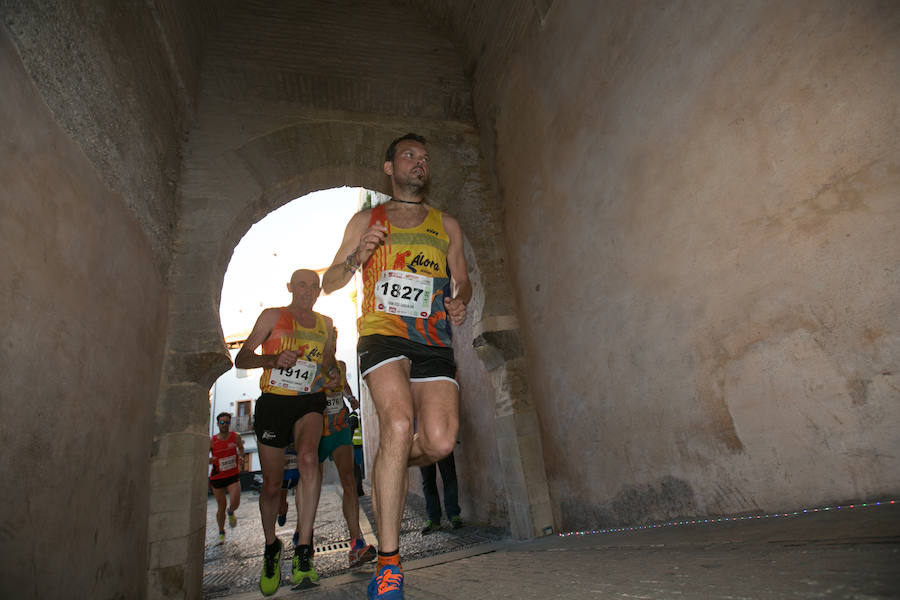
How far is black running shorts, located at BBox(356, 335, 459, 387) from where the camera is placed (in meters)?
2.50

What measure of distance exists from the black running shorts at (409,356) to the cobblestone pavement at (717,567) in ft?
3.30

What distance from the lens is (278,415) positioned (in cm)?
402

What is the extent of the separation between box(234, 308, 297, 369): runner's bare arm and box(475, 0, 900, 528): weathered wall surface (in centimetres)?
226

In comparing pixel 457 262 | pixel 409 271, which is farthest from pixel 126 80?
pixel 457 262

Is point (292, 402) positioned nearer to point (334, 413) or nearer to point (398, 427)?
point (334, 413)

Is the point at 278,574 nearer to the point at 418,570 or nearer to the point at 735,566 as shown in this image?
the point at 418,570

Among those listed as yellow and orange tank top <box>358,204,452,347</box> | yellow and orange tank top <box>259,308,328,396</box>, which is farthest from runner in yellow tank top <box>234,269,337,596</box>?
yellow and orange tank top <box>358,204,452,347</box>

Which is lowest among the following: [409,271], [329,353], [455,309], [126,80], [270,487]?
[270,487]

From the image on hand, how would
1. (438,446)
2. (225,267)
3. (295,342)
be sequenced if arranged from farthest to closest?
(225,267)
(295,342)
(438,446)

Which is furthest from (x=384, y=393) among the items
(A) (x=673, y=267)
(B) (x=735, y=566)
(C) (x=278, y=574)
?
(C) (x=278, y=574)

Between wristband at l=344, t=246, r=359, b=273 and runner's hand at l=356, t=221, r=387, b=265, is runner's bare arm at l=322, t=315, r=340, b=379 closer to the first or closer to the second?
wristband at l=344, t=246, r=359, b=273

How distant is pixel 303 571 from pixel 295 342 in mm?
1825

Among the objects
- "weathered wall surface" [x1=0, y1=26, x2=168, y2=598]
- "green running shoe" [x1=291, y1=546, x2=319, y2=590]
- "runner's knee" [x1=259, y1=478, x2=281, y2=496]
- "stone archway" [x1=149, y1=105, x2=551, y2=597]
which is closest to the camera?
"weathered wall surface" [x1=0, y1=26, x2=168, y2=598]

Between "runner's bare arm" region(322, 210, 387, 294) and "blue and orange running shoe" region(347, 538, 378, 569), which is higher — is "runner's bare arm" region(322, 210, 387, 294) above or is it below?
above
